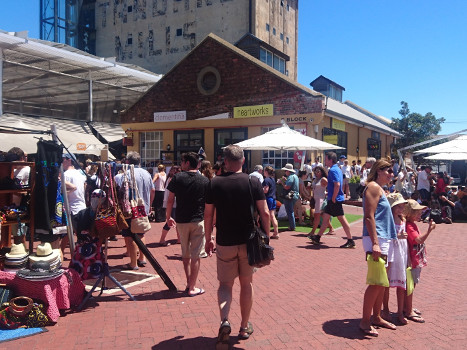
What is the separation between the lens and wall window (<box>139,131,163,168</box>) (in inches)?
855

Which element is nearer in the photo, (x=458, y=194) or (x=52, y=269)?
(x=52, y=269)

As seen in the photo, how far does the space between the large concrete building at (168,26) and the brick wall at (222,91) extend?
1795cm

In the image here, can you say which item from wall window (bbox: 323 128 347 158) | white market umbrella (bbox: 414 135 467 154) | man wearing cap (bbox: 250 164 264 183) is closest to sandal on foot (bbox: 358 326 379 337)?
man wearing cap (bbox: 250 164 264 183)

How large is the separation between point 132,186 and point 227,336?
2.59m

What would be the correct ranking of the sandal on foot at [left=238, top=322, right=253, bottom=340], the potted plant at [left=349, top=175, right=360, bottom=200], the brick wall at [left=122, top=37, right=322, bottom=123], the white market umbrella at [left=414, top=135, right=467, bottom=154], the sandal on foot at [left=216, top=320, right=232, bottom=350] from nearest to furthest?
1. the sandal on foot at [left=216, top=320, right=232, bottom=350]
2. the sandal on foot at [left=238, top=322, right=253, bottom=340]
3. the white market umbrella at [left=414, top=135, right=467, bottom=154]
4. the potted plant at [left=349, top=175, right=360, bottom=200]
5. the brick wall at [left=122, top=37, right=322, bottom=123]

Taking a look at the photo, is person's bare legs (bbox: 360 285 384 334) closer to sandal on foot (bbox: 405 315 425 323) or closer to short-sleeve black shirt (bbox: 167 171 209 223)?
sandal on foot (bbox: 405 315 425 323)

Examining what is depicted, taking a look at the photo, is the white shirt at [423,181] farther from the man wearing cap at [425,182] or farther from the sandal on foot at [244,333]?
the sandal on foot at [244,333]

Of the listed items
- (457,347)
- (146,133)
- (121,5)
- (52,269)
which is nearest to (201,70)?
(146,133)

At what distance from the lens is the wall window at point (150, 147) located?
→ 71.3ft

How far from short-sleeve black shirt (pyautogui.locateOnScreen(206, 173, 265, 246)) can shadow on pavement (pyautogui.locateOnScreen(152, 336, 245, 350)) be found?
0.96 metres

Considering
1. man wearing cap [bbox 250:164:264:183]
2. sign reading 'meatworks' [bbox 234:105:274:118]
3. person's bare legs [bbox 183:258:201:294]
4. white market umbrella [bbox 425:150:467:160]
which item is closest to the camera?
person's bare legs [bbox 183:258:201:294]

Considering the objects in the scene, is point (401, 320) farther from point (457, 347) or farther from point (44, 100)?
point (44, 100)

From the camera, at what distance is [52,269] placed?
4.61 meters

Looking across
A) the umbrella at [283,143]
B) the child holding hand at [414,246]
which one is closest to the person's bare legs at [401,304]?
the child holding hand at [414,246]
